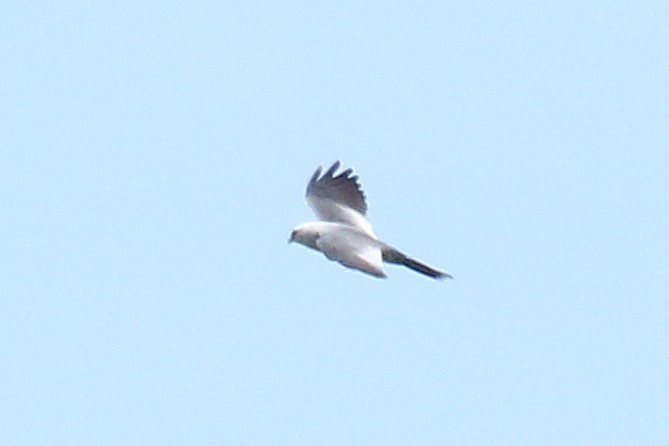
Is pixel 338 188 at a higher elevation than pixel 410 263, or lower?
higher

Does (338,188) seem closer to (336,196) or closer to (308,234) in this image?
(336,196)

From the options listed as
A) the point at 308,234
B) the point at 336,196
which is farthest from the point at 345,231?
the point at 336,196

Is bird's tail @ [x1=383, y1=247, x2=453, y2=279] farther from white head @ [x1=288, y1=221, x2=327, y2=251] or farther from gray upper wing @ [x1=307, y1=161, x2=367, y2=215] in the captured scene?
gray upper wing @ [x1=307, y1=161, x2=367, y2=215]

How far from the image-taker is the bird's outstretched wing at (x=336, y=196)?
34844mm

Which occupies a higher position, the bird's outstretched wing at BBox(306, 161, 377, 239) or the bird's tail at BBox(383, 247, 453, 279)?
the bird's outstretched wing at BBox(306, 161, 377, 239)

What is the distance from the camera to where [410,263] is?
1281 inches

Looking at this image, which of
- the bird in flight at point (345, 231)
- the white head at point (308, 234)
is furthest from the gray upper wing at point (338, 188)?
the white head at point (308, 234)

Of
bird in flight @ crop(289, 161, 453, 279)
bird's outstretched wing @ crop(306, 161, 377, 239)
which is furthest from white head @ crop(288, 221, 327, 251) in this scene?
bird's outstretched wing @ crop(306, 161, 377, 239)

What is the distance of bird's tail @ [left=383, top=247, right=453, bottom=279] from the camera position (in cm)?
3207

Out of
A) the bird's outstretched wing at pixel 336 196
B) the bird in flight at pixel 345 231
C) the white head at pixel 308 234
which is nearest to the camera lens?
the bird in flight at pixel 345 231

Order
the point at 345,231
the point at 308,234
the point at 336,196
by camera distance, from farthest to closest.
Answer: the point at 336,196
the point at 308,234
the point at 345,231

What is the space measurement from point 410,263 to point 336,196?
10.0ft

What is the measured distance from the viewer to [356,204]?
115ft

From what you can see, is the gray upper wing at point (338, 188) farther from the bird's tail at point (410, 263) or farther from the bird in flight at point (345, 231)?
the bird's tail at point (410, 263)
